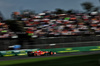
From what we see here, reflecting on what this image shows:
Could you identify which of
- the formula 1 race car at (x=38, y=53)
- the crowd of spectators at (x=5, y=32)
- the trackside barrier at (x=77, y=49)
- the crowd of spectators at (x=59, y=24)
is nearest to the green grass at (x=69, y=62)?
the formula 1 race car at (x=38, y=53)

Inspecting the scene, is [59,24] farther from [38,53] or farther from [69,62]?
[69,62]

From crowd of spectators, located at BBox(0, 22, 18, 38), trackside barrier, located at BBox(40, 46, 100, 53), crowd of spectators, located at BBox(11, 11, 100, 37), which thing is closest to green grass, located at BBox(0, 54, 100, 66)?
crowd of spectators, located at BBox(0, 22, 18, 38)

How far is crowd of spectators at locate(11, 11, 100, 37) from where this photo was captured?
1434 cm

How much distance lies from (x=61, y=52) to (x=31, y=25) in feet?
11.2

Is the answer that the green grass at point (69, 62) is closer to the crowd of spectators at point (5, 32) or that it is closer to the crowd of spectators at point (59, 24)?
the crowd of spectators at point (5, 32)

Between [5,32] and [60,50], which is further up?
[5,32]

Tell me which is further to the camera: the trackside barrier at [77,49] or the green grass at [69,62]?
the trackside barrier at [77,49]

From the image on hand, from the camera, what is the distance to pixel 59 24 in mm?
15188

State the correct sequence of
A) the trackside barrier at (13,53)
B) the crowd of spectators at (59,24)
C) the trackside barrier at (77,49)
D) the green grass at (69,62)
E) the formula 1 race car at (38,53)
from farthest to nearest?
the crowd of spectators at (59,24), the trackside barrier at (77,49), the trackside barrier at (13,53), the formula 1 race car at (38,53), the green grass at (69,62)

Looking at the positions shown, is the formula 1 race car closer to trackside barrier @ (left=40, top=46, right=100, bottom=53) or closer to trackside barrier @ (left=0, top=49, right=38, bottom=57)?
trackside barrier @ (left=0, top=49, right=38, bottom=57)

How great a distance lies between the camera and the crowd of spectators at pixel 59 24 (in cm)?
1434

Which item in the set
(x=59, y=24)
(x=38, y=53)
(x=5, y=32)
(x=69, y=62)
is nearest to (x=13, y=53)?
(x=5, y=32)

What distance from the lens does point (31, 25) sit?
1448cm

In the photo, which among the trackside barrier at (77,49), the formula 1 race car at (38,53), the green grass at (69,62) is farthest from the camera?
the trackside barrier at (77,49)
